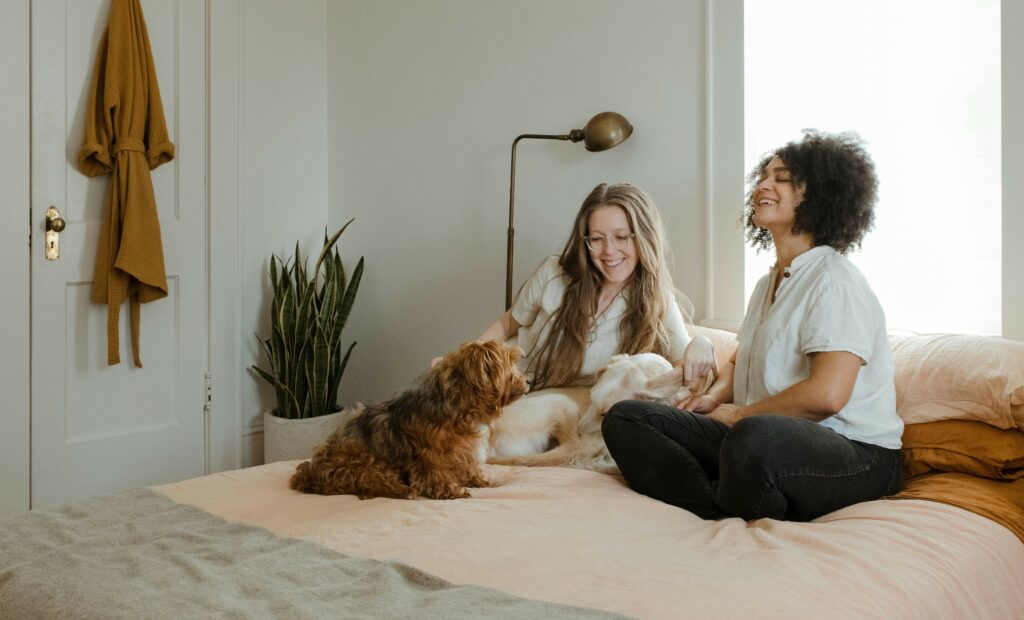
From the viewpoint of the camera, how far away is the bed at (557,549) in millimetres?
1415

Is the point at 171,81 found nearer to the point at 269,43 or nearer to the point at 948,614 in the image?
the point at 269,43

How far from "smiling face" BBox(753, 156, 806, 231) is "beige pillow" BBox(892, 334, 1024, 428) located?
487 mm

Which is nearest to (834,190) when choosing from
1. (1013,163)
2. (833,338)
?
(833,338)

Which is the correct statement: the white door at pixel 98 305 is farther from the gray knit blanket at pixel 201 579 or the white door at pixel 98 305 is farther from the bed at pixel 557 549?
the gray knit blanket at pixel 201 579

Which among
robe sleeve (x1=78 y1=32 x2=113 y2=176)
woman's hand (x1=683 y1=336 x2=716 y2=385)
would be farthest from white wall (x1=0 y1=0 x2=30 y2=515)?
woman's hand (x1=683 y1=336 x2=716 y2=385)

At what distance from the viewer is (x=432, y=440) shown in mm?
2178

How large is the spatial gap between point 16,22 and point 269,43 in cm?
118

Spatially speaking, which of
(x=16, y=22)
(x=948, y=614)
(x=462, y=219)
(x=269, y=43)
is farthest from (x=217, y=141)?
(x=948, y=614)

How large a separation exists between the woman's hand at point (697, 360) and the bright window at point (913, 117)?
821 millimetres

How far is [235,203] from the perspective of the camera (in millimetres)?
4043

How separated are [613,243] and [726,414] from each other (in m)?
→ 0.79

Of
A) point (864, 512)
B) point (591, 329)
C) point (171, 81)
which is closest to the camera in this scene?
point (864, 512)

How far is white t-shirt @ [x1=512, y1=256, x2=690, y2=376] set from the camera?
279 cm

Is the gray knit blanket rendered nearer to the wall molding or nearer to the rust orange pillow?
the rust orange pillow
